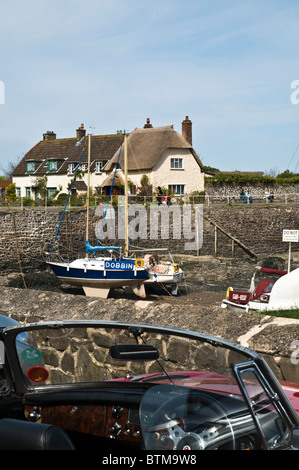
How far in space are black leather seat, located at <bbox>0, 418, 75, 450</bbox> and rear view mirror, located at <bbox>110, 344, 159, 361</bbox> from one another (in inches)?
30.3

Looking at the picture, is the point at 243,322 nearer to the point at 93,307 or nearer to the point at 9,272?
the point at 93,307

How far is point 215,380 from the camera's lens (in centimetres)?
258

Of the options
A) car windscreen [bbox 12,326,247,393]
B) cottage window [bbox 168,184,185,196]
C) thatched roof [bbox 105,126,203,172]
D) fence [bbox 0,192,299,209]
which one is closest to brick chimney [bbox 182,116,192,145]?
thatched roof [bbox 105,126,203,172]

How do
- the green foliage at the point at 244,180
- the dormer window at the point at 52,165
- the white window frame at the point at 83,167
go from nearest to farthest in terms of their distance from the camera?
the white window frame at the point at 83,167 < the dormer window at the point at 52,165 < the green foliage at the point at 244,180

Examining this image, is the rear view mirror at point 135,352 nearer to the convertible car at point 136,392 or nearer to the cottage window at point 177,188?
the convertible car at point 136,392

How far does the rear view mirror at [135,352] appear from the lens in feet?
8.96

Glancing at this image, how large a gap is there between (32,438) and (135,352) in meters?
0.87

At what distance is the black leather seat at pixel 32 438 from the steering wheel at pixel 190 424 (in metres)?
0.50

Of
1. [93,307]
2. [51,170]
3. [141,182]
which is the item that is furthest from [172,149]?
[93,307]

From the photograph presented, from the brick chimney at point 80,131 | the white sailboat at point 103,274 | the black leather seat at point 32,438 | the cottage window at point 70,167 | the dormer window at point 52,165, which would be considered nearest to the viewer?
the black leather seat at point 32,438

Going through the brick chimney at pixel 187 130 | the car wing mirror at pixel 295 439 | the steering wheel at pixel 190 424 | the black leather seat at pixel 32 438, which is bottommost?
the car wing mirror at pixel 295 439

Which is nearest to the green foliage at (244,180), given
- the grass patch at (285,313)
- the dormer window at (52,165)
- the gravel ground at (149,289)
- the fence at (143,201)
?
the fence at (143,201)

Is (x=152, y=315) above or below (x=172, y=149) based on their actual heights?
below

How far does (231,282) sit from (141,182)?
22080 mm
